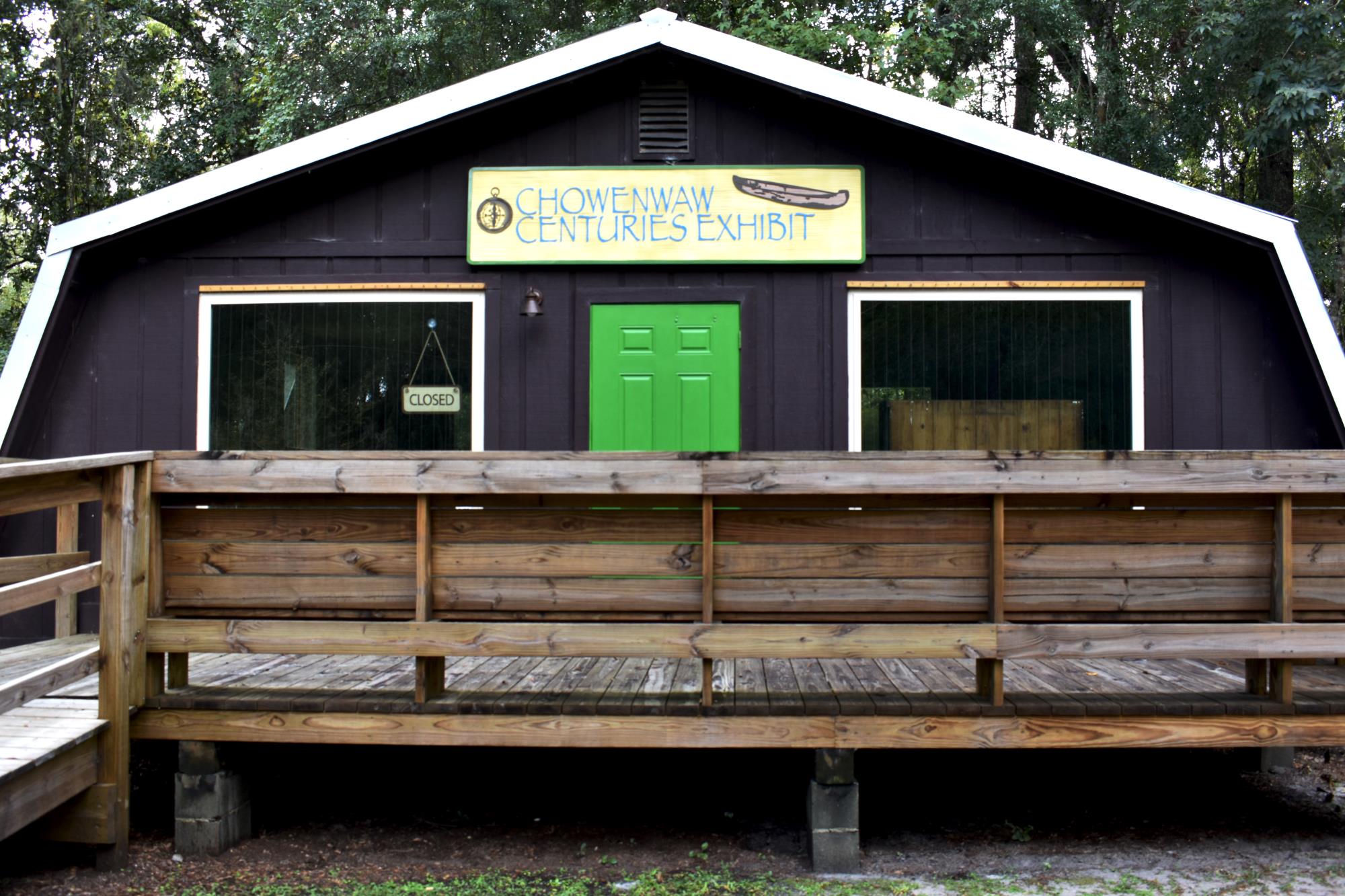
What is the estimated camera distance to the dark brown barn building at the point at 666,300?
5797mm

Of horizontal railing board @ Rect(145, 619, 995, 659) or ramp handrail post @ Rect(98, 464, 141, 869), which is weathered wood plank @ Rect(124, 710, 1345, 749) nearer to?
horizontal railing board @ Rect(145, 619, 995, 659)

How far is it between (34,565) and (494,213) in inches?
115

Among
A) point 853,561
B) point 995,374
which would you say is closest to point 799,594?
point 853,561

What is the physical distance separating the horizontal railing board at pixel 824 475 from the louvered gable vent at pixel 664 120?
271 centimetres

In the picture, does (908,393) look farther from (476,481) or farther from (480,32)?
(480,32)

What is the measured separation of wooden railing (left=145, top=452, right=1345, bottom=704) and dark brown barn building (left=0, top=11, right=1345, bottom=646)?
2.02 m

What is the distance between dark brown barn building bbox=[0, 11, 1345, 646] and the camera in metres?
5.80

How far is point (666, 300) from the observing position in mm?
5887

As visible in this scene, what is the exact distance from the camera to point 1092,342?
5855 millimetres

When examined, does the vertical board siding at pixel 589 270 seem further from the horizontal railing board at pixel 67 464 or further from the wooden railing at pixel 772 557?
the horizontal railing board at pixel 67 464

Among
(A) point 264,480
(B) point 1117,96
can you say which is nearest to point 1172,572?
(A) point 264,480

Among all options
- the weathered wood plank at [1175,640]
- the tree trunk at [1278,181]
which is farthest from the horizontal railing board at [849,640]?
the tree trunk at [1278,181]

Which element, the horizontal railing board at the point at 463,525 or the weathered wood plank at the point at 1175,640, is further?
the horizontal railing board at the point at 463,525

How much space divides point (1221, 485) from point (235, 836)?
3.95 m
